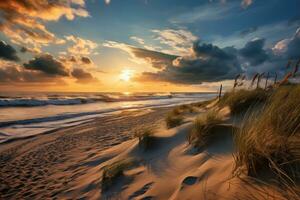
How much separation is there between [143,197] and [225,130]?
67.1 inches

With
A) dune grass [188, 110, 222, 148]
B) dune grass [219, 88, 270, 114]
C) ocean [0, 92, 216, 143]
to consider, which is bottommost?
ocean [0, 92, 216, 143]

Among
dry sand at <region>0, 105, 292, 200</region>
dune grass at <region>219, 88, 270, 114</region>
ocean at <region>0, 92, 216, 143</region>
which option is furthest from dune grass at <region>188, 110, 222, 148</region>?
ocean at <region>0, 92, 216, 143</region>

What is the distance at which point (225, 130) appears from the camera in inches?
143

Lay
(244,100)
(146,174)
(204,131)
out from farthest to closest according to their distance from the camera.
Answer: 1. (244,100)
2. (204,131)
3. (146,174)

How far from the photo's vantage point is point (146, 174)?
136 inches

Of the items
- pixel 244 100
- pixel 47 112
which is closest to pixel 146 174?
pixel 244 100

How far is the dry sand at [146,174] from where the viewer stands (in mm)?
2439

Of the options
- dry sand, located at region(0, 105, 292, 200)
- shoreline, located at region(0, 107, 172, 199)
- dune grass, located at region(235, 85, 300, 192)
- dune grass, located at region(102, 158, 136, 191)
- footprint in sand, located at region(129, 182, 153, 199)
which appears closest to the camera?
dune grass, located at region(235, 85, 300, 192)

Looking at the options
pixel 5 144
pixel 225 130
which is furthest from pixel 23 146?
pixel 225 130

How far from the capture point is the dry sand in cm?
244

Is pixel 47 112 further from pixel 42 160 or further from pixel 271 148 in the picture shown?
pixel 271 148

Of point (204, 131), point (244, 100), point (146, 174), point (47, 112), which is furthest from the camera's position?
point (47, 112)

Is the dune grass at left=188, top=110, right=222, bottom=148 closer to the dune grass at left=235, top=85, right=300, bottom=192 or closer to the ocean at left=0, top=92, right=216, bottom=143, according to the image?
the dune grass at left=235, top=85, right=300, bottom=192

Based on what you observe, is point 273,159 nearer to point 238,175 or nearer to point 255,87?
point 238,175
